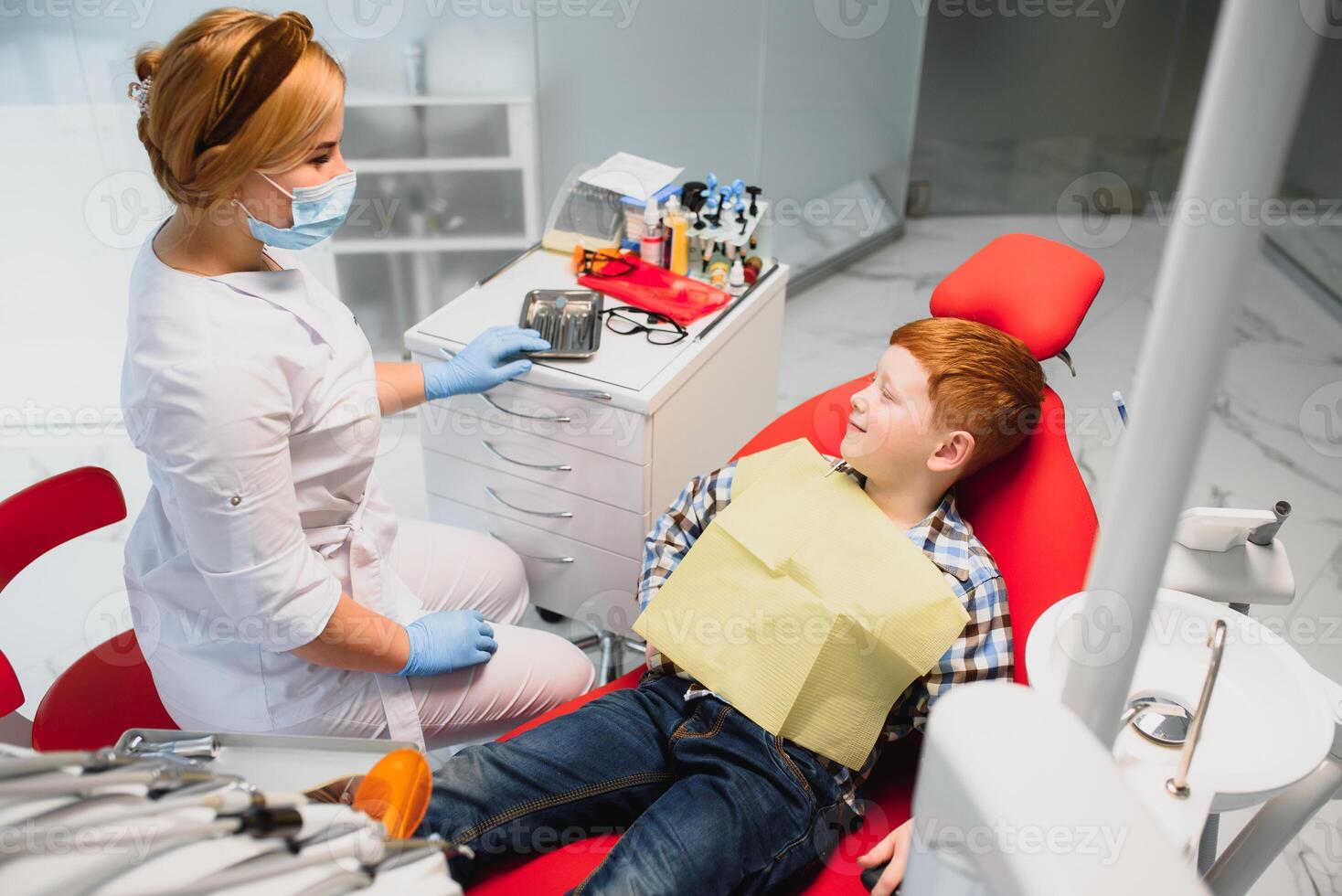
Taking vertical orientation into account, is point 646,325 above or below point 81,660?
above

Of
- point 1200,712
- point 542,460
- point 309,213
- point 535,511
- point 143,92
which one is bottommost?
point 535,511

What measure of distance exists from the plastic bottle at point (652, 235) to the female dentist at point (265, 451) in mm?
691

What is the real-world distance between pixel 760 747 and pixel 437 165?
181cm

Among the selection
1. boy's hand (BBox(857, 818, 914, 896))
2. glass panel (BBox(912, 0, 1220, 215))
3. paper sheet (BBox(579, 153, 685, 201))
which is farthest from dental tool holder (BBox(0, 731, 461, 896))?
glass panel (BBox(912, 0, 1220, 215))

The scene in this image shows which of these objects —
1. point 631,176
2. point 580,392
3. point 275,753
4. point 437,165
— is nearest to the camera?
point 275,753

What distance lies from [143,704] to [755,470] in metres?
0.91

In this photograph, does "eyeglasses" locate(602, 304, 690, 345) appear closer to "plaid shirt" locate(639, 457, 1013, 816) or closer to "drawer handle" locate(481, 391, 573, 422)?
"drawer handle" locate(481, 391, 573, 422)

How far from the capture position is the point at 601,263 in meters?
2.05

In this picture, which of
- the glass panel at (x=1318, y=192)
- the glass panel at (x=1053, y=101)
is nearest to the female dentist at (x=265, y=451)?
the glass panel at (x=1053, y=101)

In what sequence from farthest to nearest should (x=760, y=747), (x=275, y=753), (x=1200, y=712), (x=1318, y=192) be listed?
(x=1318, y=192) → (x=760, y=747) → (x=275, y=753) → (x=1200, y=712)

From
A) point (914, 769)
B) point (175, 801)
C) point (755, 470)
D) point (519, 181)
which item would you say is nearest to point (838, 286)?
point (519, 181)

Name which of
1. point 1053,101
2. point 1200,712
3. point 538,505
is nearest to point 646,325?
point 538,505

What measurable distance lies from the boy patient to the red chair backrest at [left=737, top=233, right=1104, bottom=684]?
0.10ft

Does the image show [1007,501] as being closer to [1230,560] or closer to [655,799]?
[1230,560]
